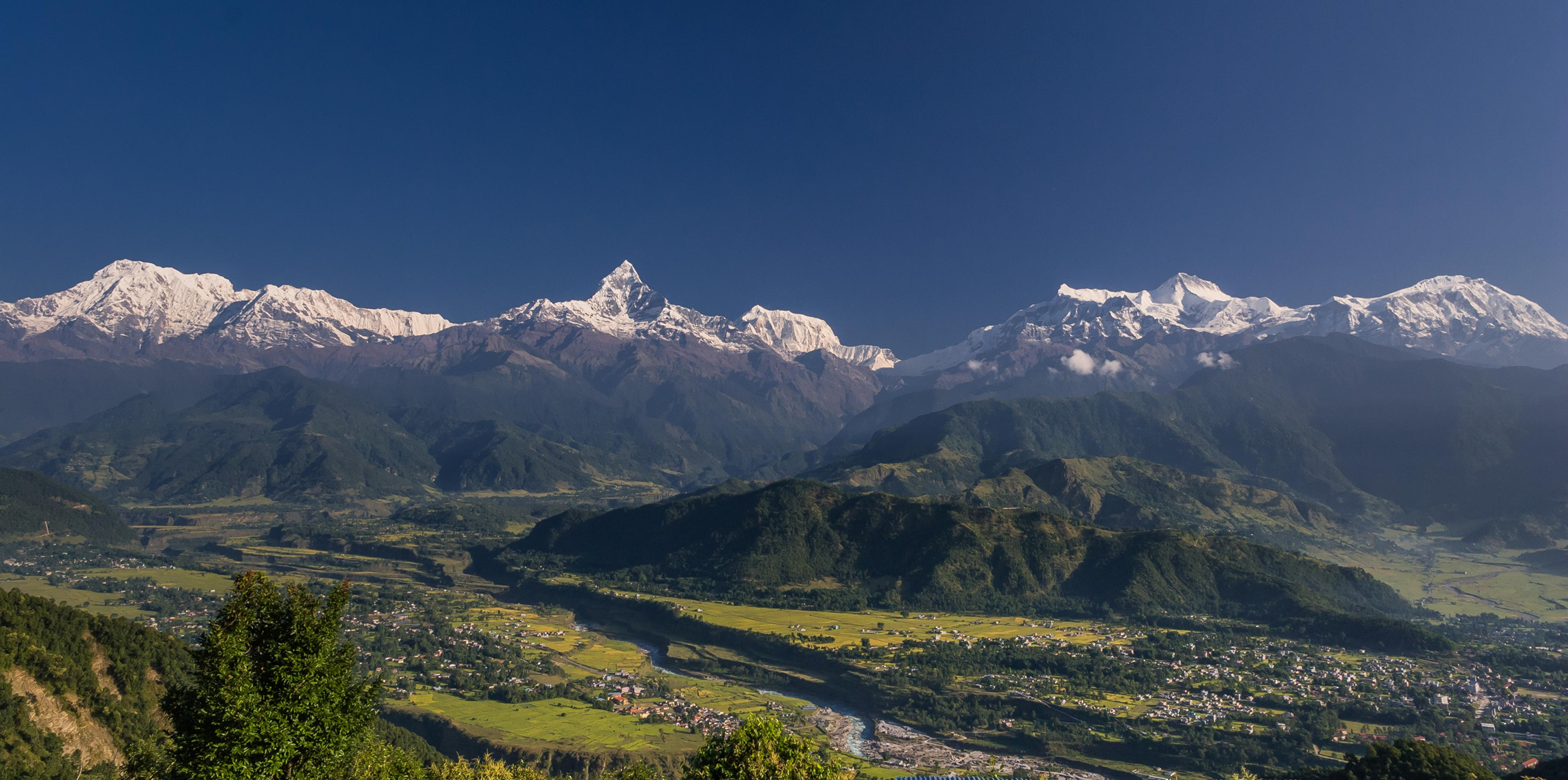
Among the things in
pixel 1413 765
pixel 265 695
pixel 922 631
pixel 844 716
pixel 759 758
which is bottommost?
pixel 844 716

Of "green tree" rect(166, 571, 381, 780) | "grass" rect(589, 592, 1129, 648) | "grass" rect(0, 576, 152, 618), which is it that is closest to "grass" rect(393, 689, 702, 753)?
"grass" rect(589, 592, 1129, 648)

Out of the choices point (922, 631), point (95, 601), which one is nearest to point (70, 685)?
point (95, 601)

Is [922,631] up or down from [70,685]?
down

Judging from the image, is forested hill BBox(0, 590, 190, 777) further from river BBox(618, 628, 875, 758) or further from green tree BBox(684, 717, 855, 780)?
river BBox(618, 628, 875, 758)

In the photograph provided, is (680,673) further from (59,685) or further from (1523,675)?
(1523,675)

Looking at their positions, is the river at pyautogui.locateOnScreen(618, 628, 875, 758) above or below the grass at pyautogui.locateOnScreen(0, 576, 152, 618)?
above

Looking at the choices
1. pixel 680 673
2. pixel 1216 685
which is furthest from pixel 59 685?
pixel 1216 685

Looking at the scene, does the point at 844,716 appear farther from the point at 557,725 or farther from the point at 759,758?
the point at 759,758

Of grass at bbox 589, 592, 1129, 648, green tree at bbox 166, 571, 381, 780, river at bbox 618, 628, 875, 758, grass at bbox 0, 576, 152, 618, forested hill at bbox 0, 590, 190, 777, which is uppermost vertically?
green tree at bbox 166, 571, 381, 780
